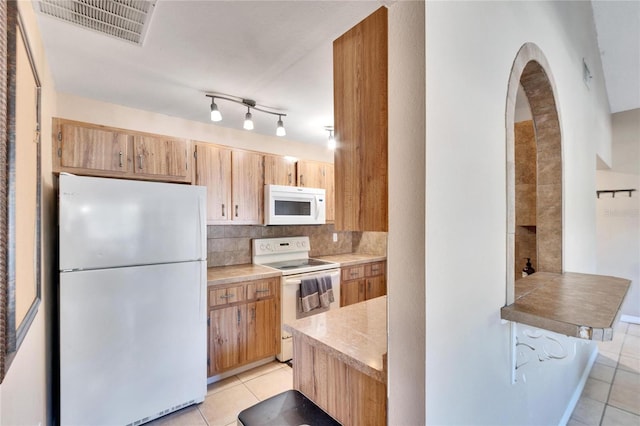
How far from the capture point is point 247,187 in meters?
3.05

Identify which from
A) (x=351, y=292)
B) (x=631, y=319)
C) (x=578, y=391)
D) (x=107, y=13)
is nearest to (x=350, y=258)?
(x=351, y=292)

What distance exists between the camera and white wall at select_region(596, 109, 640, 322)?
3.86 metres

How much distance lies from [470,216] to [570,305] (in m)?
0.70

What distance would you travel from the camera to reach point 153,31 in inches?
62.4

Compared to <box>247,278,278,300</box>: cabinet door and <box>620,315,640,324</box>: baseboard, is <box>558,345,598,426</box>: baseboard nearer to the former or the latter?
<box>620,315,640,324</box>: baseboard

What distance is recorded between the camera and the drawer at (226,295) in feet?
8.24

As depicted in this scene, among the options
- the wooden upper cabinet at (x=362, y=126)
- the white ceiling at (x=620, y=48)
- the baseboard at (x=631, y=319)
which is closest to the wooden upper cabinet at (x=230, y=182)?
the wooden upper cabinet at (x=362, y=126)

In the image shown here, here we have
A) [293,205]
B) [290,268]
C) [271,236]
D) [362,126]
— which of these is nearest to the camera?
[362,126]

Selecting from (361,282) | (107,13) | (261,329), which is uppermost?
(107,13)

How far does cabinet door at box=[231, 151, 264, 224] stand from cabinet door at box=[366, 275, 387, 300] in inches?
66.8

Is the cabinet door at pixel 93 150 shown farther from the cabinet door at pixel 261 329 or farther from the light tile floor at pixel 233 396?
the light tile floor at pixel 233 396

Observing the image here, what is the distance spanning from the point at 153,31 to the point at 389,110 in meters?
1.49

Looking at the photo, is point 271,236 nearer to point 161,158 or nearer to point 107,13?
point 161,158

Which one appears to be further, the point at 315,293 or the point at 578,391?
the point at 315,293
